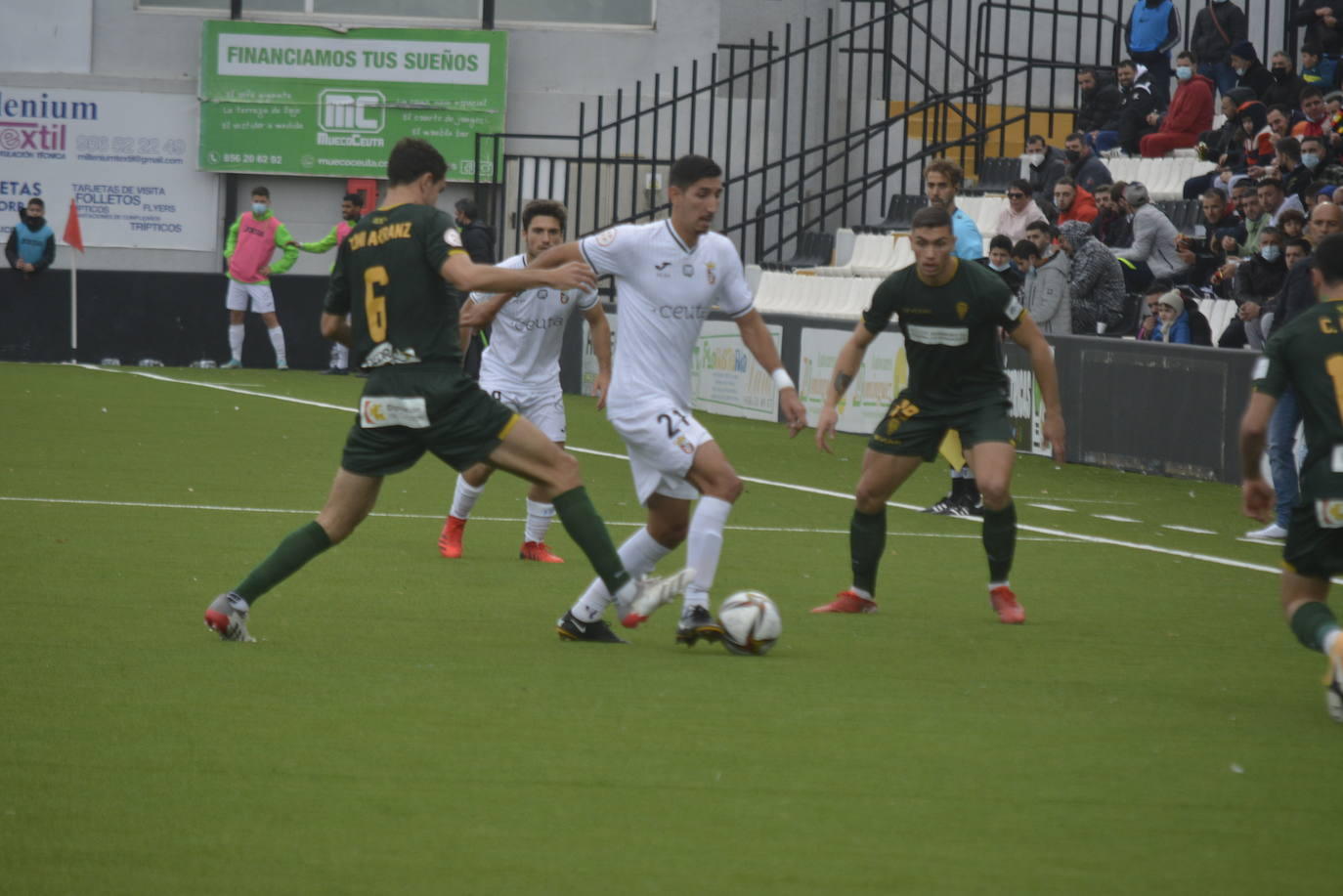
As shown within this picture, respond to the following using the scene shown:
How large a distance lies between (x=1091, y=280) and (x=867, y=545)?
9.75 metres

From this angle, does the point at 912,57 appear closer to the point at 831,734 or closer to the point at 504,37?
the point at 504,37

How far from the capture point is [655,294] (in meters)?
8.08

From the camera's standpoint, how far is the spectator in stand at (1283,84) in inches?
839

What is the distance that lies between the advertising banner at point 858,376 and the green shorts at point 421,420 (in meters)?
11.3

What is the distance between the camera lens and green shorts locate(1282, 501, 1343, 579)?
21.5ft

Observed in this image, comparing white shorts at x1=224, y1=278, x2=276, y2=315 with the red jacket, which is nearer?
the red jacket

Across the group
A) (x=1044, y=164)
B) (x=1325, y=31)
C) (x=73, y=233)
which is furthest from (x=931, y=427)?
(x=73, y=233)

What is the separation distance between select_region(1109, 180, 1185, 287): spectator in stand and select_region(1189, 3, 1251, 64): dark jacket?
4.34 metres

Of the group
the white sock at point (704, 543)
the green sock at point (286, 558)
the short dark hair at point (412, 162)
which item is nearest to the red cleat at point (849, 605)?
the white sock at point (704, 543)

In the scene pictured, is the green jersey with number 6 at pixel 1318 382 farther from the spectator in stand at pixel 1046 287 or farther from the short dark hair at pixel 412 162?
the spectator in stand at pixel 1046 287

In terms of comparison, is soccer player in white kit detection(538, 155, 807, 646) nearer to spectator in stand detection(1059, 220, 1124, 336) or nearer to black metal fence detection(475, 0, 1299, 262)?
spectator in stand detection(1059, 220, 1124, 336)

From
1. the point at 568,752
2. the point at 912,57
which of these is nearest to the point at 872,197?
the point at 912,57

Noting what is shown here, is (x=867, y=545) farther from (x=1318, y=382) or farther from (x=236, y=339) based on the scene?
(x=236, y=339)

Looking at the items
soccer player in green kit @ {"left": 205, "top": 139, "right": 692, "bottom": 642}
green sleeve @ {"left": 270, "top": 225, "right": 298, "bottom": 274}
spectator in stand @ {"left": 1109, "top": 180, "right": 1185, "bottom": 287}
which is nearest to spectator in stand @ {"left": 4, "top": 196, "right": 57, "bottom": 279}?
green sleeve @ {"left": 270, "top": 225, "right": 298, "bottom": 274}
